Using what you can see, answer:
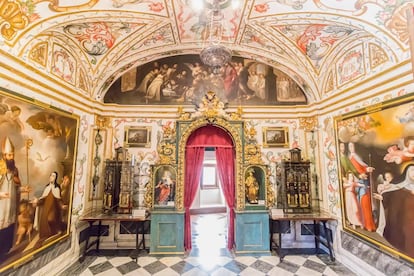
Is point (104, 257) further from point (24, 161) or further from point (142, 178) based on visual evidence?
point (24, 161)

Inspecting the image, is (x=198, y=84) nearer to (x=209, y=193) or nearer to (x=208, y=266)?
(x=208, y=266)

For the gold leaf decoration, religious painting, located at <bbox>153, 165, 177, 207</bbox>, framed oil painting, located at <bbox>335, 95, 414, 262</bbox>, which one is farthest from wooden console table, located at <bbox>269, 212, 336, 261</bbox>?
the gold leaf decoration

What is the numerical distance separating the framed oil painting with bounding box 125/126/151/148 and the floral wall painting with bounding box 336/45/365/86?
13.5 ft

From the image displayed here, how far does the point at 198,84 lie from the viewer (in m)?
4.99

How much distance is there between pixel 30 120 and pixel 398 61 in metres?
5.17

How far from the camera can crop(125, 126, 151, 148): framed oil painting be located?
4.78 metres

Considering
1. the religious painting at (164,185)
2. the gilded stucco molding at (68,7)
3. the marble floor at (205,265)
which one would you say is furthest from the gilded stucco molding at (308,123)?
the gilded stucco molding at (68,7)

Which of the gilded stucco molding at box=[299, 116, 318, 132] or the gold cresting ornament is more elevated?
the gold cresting ornament

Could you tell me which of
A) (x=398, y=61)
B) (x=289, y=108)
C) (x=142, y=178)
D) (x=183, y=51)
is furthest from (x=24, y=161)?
(x=398, y=61)

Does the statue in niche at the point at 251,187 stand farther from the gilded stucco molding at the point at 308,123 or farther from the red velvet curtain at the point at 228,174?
the gilded stucco molding at the point at 308,123

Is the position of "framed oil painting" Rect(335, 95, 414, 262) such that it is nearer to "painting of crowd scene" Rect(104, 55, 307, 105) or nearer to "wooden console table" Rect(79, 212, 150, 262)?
"painting of crowd scene" Rect(104, 55, 307, 105)

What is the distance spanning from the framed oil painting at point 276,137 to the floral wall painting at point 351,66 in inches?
57.8

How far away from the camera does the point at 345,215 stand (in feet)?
12.5

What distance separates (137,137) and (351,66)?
4484 millimetres
